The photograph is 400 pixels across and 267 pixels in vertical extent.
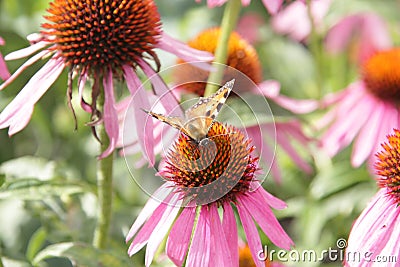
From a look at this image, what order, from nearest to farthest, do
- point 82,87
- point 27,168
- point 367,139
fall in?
point 82,87
point 27,168
point 367,139

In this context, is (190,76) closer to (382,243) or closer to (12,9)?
(382,243)

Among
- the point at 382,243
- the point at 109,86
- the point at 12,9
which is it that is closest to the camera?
the point at 382,243

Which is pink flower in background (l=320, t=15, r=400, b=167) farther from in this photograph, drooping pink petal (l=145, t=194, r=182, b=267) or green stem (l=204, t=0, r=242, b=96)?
drooping pink petal (l=145, t=194, r=182, b=267)

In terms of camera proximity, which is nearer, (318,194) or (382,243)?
(382,243)

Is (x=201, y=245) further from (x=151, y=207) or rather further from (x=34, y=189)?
(x=34, y=189)

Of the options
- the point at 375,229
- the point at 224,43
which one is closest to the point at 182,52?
the point at 224,43

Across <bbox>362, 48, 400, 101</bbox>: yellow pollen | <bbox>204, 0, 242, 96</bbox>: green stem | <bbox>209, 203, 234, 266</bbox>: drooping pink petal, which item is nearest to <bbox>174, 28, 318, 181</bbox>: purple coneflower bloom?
<bbox>204, 0, 242, 96</bbox>: green stem

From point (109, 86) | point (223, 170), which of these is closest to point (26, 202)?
point (109, 86)
